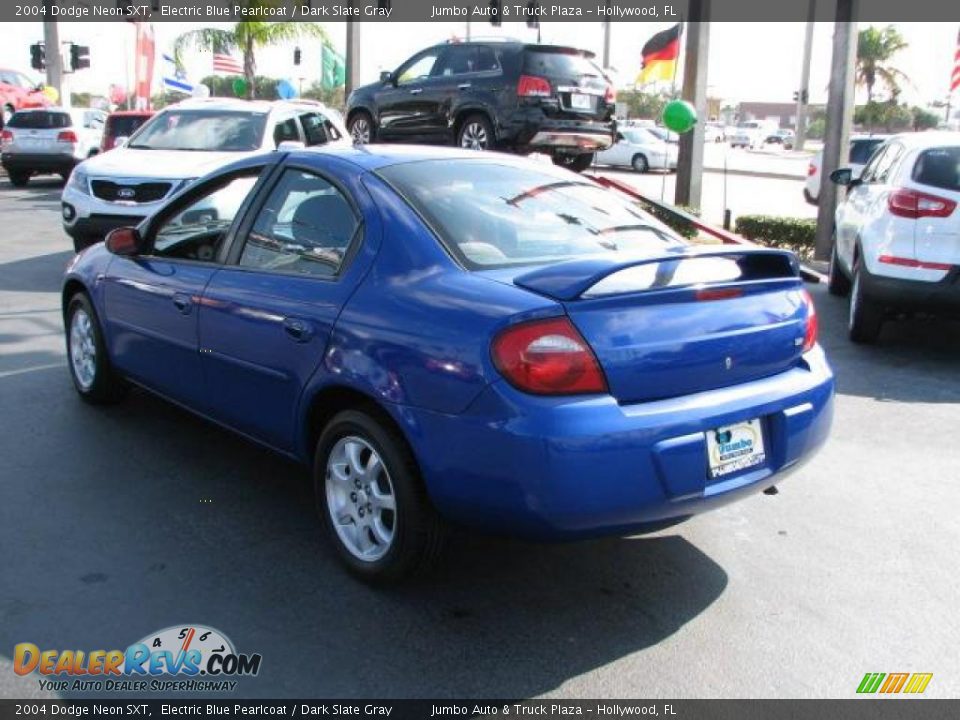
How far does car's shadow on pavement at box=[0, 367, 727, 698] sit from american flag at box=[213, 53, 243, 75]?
28410mm

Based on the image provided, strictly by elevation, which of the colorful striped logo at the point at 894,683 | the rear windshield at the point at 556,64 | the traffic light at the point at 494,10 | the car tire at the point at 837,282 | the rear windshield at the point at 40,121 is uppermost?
the traffic light at the point at 494,10

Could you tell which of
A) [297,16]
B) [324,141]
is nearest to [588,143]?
[324,141]

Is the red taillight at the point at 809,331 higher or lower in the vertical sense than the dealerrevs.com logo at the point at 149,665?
higher

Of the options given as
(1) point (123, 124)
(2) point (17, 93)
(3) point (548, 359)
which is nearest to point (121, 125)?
(1) point (123, 124)

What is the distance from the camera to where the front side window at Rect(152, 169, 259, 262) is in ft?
15.4

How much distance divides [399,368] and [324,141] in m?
9.77

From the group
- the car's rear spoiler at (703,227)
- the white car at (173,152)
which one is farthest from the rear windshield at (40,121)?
the car's rear spoiler at (703,227)

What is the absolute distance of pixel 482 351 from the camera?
3.14m

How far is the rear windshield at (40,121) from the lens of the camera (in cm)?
2138

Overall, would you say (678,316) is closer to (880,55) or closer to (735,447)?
(735,447)

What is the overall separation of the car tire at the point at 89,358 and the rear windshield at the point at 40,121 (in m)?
17.6

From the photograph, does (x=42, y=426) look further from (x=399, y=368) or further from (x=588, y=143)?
(x=588, y=143)

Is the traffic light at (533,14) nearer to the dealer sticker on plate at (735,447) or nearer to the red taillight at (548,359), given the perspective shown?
the dealer sticker on plate at (735,447)

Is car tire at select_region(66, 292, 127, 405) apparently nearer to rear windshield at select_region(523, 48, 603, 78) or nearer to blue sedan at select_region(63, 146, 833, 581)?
blue sedan at select_region(63, 146, 833, 581)
